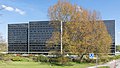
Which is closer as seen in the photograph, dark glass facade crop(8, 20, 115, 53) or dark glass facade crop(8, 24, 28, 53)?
dark glass facade crop(8, 20, 115, 53)

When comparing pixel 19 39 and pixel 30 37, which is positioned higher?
pixel 30 37

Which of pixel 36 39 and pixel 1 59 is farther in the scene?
pixel 36 39

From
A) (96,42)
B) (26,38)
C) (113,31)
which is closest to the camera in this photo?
(96,42)

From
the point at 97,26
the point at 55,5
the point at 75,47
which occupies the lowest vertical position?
the point at 75,47

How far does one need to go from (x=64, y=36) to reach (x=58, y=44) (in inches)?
87.4

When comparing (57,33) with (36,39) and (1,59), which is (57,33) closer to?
(1,59)

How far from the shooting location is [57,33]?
51.1m

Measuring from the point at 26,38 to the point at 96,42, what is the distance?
2537 inches

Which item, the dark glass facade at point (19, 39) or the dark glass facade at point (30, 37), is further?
the dark glass facade at point (19, 39)

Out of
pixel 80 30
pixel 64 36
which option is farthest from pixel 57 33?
pixel 80 30

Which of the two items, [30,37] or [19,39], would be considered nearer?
[30,37]

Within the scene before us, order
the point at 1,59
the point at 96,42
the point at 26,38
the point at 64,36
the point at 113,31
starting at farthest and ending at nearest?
the point at 26,38, the point at 113,31, the point at 96,42, the point at 64,36, the point at 1,59

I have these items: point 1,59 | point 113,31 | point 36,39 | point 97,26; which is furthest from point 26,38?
point 1,59

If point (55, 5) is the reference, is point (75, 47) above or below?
below
